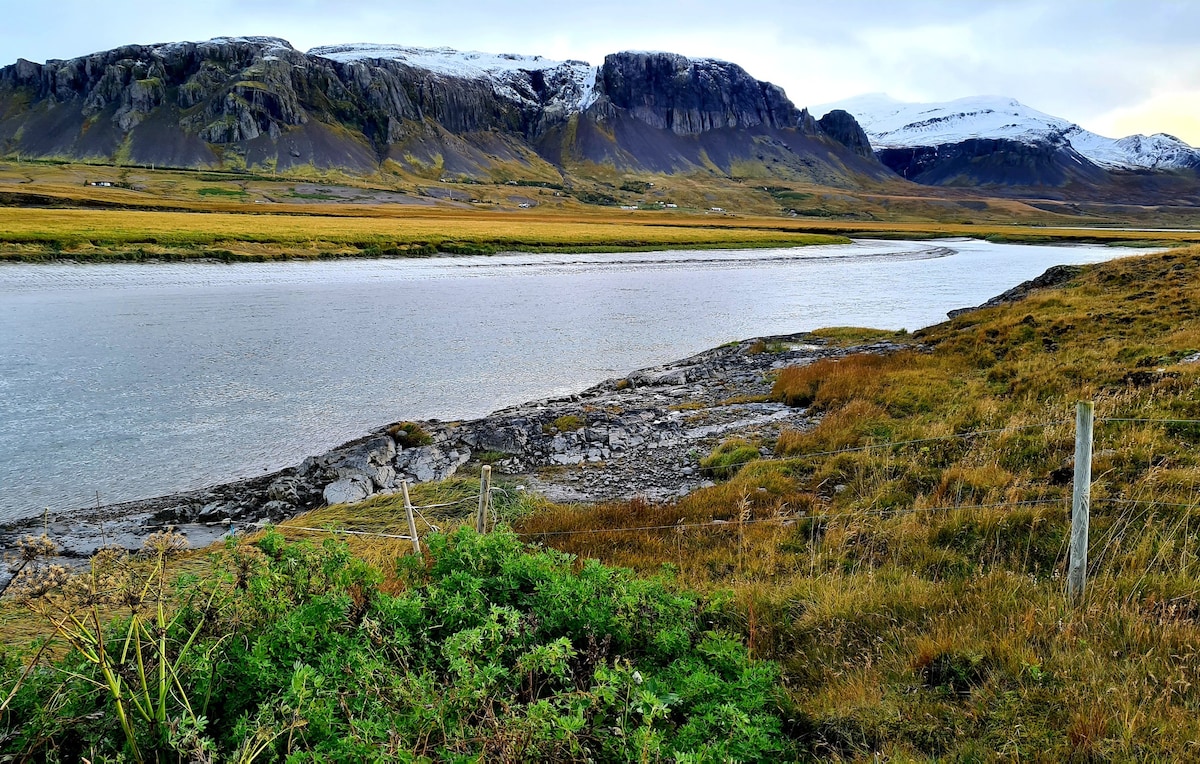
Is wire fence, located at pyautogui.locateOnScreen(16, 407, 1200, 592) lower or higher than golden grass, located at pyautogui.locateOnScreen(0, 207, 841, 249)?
lower

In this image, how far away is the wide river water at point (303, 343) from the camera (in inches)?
544

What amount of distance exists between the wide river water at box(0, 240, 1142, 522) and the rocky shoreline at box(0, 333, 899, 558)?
1083 mm

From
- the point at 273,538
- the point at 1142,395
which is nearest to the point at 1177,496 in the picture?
the point at 1142,395

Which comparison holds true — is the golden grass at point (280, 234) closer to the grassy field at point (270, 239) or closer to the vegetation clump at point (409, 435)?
the grassy field at point (270, 239)

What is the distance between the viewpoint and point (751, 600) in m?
Result: 5.76

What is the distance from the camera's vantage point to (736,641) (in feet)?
16.0

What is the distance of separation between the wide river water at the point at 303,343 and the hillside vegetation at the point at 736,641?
299 inches

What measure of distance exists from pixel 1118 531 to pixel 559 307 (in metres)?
30.9

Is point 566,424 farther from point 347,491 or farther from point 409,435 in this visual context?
point 347,491

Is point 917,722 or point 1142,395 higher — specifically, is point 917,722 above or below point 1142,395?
below

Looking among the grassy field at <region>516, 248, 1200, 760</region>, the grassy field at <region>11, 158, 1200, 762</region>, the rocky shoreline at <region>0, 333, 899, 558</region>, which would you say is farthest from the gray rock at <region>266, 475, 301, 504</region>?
the grassy field at <region>516, 248, 1200, 760</region>

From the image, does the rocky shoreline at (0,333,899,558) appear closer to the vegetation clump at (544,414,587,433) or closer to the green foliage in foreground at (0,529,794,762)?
the vegetation clump at (544,414,587,433)

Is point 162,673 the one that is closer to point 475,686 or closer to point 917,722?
point 475,686

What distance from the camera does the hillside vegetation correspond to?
3738 mm
